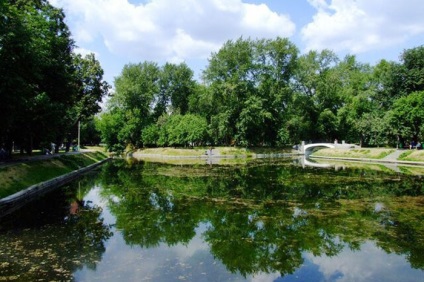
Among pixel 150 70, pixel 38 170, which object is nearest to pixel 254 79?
pixel 150 70

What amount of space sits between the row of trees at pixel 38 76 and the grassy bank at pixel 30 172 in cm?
290

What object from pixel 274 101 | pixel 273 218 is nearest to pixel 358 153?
pixel 274 101

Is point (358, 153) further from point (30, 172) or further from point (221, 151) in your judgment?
point (30, 172)

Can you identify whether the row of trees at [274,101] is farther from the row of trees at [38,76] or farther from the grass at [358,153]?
the row of trees at [38,76]

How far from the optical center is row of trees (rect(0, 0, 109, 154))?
22.8m

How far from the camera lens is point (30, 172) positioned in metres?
28.2

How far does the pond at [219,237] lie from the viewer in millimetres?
10312

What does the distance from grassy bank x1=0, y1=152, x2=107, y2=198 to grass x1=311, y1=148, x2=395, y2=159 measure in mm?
44883

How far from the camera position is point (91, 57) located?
52.2 meters

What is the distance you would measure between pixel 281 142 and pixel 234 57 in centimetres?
2273

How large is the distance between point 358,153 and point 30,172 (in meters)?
52.0

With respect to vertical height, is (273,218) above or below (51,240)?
above

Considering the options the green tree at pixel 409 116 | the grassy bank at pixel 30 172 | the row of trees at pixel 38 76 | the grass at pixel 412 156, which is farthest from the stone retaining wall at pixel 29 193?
the green tree at pixel 409 116

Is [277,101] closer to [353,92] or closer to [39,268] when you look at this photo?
[353,92]
